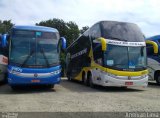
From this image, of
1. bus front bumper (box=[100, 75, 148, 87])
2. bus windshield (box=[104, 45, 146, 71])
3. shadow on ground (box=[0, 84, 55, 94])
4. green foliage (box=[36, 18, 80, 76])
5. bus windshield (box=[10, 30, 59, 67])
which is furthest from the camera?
green foliage (box=[36, 18, 80, 76])

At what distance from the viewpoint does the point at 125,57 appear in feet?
59.5

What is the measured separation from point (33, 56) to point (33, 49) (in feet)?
1.19

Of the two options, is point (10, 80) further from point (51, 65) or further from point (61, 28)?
point (61, 28)

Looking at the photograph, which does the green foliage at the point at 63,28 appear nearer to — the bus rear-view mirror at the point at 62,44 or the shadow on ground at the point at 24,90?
the shadow on ground at the point at 24,90

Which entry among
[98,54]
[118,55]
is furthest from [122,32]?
[98,54]

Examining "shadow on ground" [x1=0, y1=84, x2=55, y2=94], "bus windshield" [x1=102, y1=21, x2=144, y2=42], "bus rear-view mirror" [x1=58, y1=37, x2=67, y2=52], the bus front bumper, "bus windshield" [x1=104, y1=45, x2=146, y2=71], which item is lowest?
"shadow on ground" [x1=0, y1=84, x2=55, y2=94]

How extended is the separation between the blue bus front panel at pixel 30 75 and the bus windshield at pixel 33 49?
11.2 inches

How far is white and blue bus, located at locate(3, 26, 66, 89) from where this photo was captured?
53.7 feet

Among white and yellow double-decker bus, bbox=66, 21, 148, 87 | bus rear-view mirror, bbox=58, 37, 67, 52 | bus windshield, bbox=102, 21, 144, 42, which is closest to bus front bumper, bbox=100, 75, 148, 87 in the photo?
white and yellow double-decker bus, bbox=66, 21, 148, 87

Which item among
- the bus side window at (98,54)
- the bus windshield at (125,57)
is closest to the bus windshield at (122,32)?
the bus windshield at (125,57)

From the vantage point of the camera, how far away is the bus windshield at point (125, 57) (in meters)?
18.0

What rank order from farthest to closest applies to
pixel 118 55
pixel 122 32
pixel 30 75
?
pixel 122 32, pixel 118 55, pixel 30 75

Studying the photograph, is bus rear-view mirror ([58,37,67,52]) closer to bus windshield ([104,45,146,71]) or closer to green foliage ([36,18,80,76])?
bus windshield ([104,45,146,71])

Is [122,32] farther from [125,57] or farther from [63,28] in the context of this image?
[63,28]
